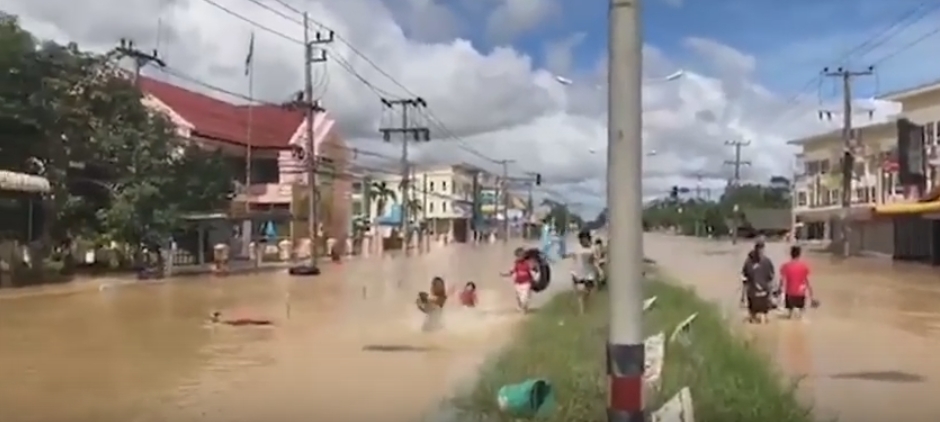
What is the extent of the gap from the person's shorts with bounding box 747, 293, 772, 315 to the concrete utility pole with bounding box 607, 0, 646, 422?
1511 cm

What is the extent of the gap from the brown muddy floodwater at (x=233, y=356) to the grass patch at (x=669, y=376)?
3.87ft

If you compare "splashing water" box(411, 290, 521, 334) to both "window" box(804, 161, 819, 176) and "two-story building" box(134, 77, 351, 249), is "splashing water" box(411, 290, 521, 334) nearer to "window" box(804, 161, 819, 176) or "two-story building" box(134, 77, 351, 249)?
"two-story building" box(134, 77, 351, 249)

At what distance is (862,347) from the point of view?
1811 centimetres

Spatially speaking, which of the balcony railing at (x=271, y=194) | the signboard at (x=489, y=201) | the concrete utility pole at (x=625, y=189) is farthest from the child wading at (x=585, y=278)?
the signboard at (x=489, y=201)

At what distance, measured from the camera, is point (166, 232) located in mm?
43062

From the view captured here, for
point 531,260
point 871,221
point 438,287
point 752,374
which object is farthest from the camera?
point 871,221

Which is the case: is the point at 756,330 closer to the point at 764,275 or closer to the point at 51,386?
the point at 764,275

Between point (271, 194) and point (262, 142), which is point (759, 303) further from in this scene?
point (262, 142)

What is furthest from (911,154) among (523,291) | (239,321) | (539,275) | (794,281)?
(239,321)

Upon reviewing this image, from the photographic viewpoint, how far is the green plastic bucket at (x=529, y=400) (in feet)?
27.8

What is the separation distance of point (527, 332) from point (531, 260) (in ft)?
29.6

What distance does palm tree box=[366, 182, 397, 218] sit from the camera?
9785cm

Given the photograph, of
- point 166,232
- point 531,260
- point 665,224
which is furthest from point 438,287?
point 665,224

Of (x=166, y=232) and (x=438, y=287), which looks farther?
(x=166, y=232)
